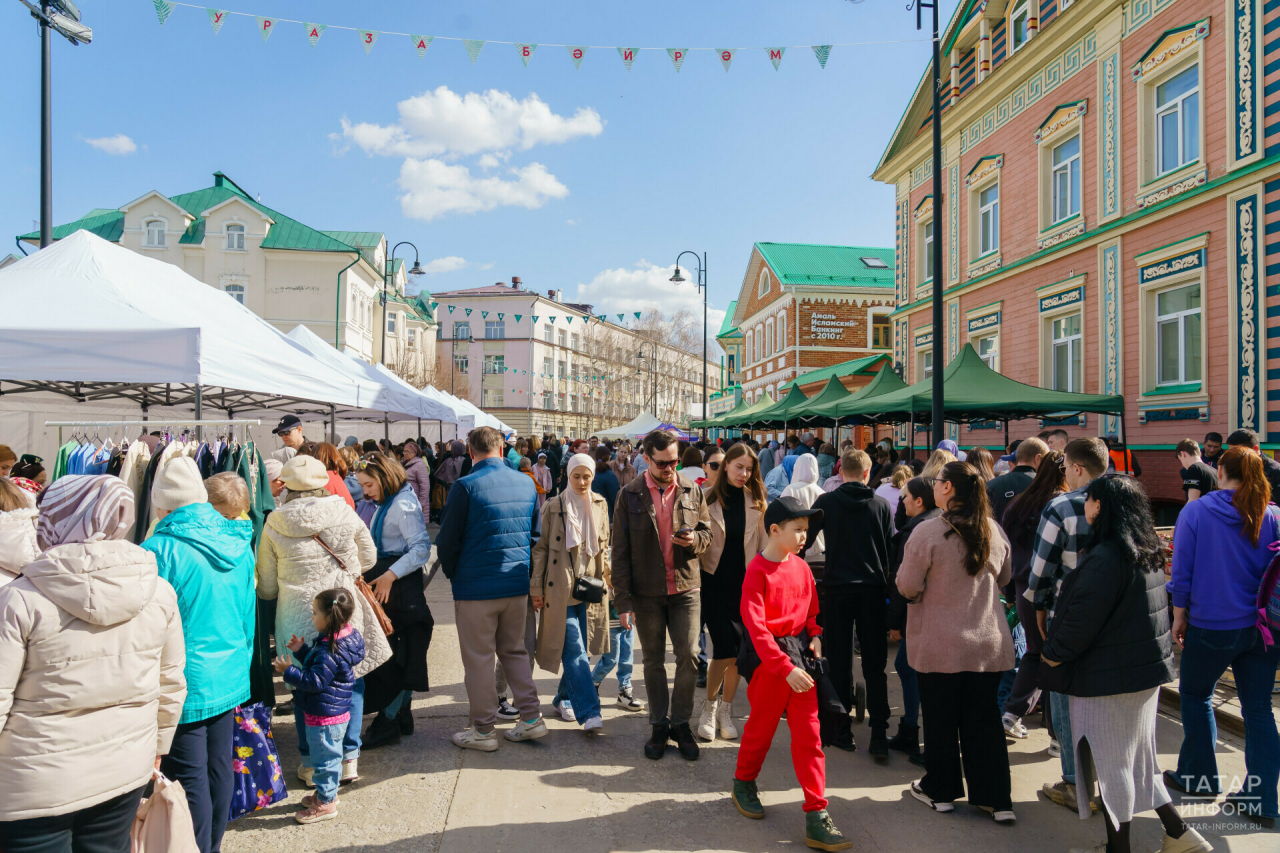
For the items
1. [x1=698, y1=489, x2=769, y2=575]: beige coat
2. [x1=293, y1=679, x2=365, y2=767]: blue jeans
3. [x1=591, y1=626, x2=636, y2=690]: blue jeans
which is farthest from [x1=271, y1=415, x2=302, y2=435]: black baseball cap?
[x1=698, y1=489, x2=769, y2=575]: beige coat

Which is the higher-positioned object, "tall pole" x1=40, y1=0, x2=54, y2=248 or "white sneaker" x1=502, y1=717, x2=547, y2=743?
"tall pole" x1=40, y1=0, x2=54, y2=248

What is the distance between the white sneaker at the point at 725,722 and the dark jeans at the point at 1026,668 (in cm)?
180

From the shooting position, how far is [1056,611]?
351cm

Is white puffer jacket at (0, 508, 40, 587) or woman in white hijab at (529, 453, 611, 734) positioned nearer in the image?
white puffer jacket at (0, 508, 40, 587)

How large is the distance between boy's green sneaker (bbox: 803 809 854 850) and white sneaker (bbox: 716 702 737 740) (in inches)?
56.5

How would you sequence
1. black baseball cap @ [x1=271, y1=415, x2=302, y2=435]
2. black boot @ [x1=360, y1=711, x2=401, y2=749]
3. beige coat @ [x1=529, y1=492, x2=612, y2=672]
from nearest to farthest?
black boot @ [x1=360, y1=711, x2=401, y2=749], beige coat @ [x1=529, y1=492, x2=612, y2=672], black baseball cap @ [x1=271, y1=415, x2=302, y2=435]

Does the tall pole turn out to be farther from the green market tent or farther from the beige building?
the beige building

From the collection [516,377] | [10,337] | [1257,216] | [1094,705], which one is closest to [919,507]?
[1094,705]

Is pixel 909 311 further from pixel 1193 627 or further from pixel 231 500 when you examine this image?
pixel 231 500

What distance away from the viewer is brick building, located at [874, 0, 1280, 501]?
34.0ft

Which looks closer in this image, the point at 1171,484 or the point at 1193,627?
the point at 1193,627

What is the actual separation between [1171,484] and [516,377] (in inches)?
2148

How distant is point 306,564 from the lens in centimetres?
404

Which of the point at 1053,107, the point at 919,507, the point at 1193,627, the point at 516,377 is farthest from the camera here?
the point at 516,377
